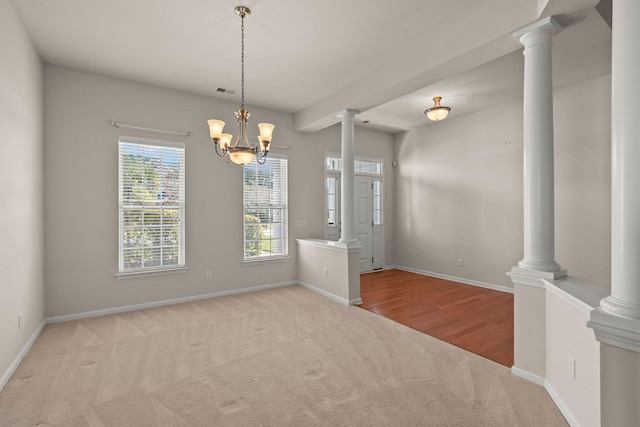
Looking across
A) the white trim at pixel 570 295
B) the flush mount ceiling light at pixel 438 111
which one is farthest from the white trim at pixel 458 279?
the white trim at pixel 570 295

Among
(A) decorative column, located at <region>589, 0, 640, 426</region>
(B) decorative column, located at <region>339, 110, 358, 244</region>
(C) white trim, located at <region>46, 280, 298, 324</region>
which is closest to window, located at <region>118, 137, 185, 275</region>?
(C) white trim, located at <region>46, 280, 298, 324</region>

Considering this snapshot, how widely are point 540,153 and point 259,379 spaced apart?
2840 mm

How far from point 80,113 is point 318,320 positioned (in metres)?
3.89

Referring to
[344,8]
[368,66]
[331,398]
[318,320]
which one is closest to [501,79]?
[368,66]

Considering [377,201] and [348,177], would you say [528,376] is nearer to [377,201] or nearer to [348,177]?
[348,177]

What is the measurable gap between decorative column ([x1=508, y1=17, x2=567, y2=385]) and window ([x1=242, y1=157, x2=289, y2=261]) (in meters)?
3.82

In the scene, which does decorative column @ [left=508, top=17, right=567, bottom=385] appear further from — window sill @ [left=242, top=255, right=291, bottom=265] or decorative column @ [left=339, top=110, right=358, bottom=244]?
window sill @ [left=242, top=255, right=291, bottom=265]

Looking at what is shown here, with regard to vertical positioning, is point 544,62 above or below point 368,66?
below

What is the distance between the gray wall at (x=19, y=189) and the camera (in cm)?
253

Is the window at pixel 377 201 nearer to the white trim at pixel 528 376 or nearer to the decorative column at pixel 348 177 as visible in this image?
the decorative column at pixel 348 177

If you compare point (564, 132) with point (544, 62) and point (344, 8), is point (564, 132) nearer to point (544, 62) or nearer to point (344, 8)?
point (544, 62)

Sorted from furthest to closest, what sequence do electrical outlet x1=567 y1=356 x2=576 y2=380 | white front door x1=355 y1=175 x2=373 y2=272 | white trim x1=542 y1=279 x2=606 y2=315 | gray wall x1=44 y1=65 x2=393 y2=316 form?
1. white front door x1=355 y1=175 x2=373 y2=272
2. gray wall x1=44 y1=65 x2=393 y2=316
3. electrical outlet x1=567 y1=356 x2=576 y2=380
4. white trim x1=542 y1=279 x2=606 y2=315

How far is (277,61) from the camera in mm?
3756

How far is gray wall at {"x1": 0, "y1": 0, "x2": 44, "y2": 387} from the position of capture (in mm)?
2527
